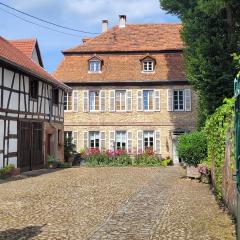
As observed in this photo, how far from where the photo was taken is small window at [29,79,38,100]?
20894 millimetres

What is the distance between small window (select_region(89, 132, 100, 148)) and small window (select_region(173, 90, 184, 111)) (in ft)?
17.8

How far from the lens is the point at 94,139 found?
30.7m

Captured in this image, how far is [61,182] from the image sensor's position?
48.9 ft

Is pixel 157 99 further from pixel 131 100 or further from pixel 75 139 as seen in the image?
pixel 75 139

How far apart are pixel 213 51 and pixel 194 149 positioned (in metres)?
5.43

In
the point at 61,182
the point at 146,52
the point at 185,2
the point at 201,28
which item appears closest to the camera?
the point at 61,182

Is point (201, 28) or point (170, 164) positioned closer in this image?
point (201, 28)

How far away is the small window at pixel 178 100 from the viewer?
3020 cm

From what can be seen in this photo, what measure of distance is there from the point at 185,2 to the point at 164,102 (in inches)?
402

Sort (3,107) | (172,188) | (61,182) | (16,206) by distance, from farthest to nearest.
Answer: (3,107), (61,182), (172,188), (16,206)

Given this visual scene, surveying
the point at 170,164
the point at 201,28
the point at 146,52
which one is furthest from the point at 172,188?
the point at 146,52

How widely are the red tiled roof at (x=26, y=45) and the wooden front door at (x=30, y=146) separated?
6.80 meters

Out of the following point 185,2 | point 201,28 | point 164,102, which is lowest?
point 164,102

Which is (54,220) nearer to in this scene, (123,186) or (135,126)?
(123,186)
